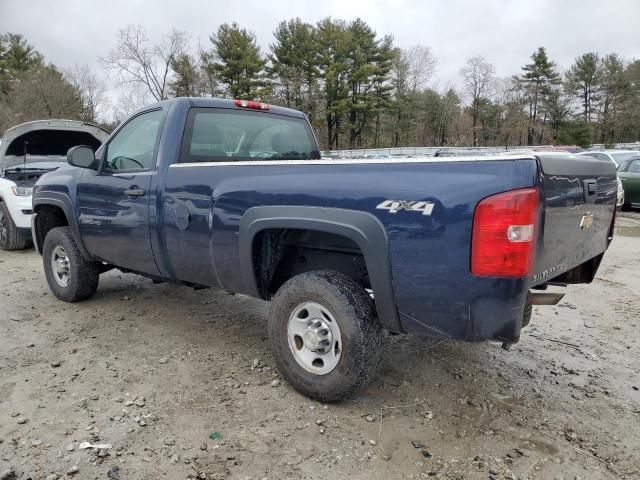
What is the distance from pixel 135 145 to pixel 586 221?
11.3 ft

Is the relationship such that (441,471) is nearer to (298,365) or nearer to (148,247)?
(298,365)

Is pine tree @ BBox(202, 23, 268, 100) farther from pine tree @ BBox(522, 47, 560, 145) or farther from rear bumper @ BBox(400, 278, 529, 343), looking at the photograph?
rear bumper @ BBox(400, 278, 529, 343)

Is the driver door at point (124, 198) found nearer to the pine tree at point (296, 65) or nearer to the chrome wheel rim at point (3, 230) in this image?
the chrome wheel rim at point (3, 230)

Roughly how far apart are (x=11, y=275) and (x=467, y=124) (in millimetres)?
56238

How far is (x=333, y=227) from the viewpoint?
2672 millimetres

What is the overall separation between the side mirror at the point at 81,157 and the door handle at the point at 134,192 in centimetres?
61

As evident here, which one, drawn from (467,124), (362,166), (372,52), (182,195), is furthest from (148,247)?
(467,124)

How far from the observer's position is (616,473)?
2.37m

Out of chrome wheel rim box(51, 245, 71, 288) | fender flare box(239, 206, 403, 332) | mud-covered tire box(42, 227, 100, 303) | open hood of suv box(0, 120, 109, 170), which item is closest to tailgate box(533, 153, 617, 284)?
fender flare box(239, 206, 403, 332)

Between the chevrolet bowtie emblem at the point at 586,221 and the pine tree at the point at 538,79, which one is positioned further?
the pine tree at the point at 538,79

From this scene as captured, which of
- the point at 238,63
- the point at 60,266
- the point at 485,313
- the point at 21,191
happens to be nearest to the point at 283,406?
the point at 485,313

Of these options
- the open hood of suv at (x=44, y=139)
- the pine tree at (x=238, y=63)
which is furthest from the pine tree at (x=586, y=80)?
the open hood of suv at (x=44, y=139)

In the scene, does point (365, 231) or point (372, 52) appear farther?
point (372, 52)

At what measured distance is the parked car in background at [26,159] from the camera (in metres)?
7.40
